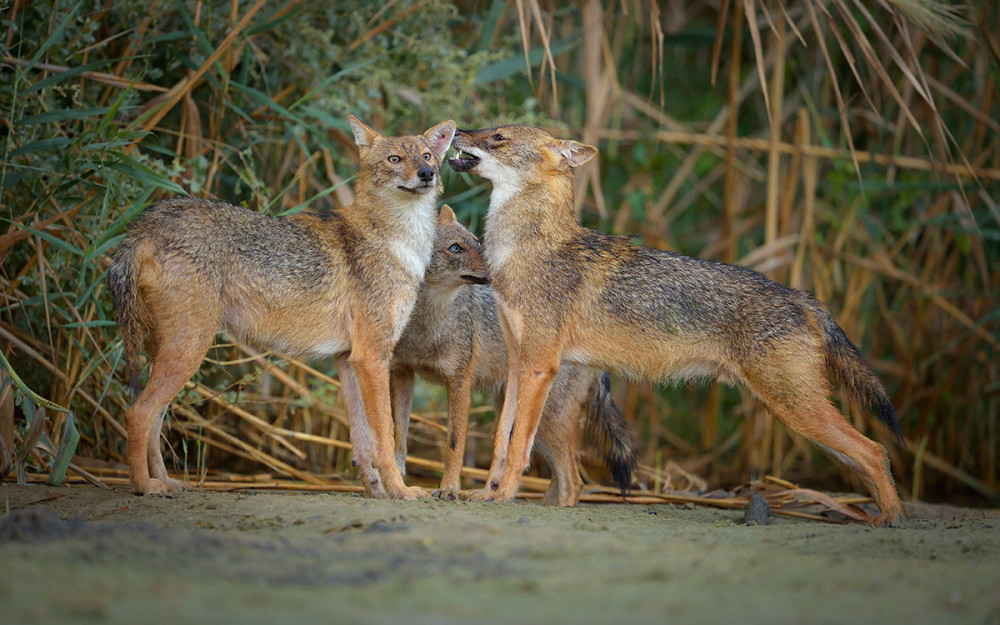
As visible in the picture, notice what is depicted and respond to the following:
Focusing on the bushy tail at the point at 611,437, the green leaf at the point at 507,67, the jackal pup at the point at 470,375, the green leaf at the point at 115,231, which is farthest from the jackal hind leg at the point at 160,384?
the green leaf at the point at 507,67

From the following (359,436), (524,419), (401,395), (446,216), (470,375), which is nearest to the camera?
(524,419)

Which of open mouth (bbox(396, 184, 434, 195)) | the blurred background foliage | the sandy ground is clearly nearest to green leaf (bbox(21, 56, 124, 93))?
the blurred background foliage

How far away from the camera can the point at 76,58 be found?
7047mm

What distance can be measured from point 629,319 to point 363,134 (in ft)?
A: 6.97

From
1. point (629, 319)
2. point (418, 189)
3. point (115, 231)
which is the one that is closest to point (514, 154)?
point (418, 189)

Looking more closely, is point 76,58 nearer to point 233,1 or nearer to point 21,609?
point 233,1

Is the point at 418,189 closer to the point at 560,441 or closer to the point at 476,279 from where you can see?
the point at 476,279

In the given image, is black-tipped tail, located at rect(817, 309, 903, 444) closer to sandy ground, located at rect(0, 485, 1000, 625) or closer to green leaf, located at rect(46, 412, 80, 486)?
sandy ground, located at rect(0, 485, 1000, 625)

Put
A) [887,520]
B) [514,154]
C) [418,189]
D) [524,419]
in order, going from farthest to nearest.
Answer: [514,154]
[418,189]
[524,419]
[887,520]

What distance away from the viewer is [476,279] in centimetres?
663

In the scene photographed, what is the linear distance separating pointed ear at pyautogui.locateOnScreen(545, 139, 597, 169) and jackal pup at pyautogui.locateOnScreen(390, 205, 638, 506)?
0.85 meters

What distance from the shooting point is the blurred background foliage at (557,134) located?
630cm

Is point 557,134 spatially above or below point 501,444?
above

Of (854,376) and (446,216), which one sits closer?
(854,376)
